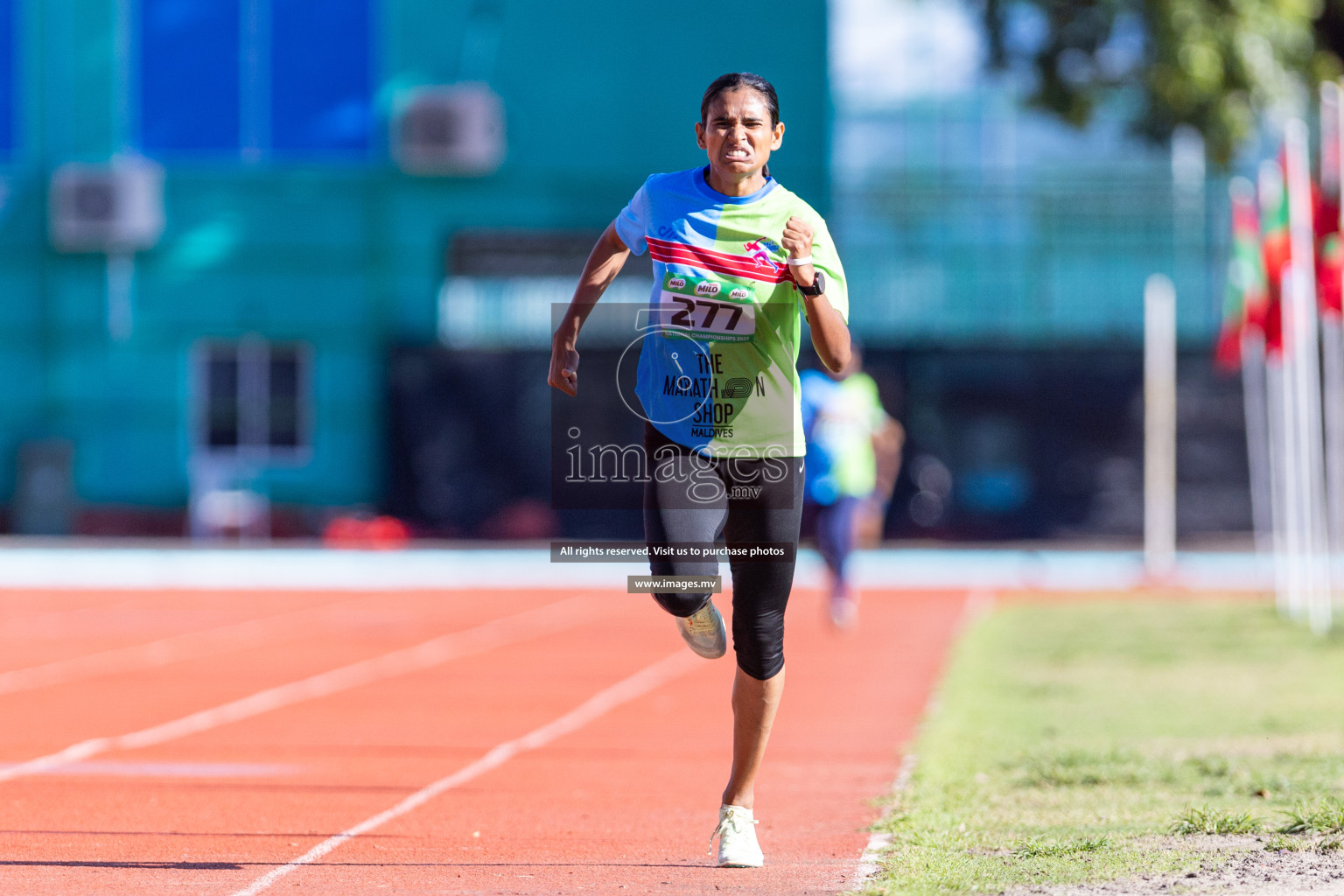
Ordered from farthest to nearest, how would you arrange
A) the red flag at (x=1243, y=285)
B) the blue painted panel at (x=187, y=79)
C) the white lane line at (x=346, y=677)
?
1. the blue painted panel at (x=187, y=79)
2. the red flag at (x=1243, y=285)
3. the white lane line at (x=346, y=677)

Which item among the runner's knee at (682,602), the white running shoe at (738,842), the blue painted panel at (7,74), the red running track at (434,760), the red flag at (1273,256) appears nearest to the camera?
the runner's knee at (682,602)

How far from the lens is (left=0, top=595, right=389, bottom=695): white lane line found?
Answer: 39.6 ft

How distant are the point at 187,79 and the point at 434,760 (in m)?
22.9

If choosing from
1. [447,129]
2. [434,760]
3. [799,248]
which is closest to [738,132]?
[799,248]

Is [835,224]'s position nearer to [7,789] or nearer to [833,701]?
[833,701]

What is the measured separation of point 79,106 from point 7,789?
23917mm

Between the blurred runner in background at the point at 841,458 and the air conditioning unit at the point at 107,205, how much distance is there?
17.5m

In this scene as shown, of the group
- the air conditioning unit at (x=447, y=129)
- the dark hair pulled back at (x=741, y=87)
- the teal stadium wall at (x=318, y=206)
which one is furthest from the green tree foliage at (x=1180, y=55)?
the dark hair pulled back at (x=741, y=87)

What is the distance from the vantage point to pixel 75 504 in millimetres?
29359

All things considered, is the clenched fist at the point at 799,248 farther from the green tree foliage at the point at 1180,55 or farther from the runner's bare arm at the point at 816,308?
the green tree foliage at the point at 1180,55

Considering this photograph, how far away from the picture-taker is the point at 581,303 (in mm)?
5332

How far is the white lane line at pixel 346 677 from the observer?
27.9ft

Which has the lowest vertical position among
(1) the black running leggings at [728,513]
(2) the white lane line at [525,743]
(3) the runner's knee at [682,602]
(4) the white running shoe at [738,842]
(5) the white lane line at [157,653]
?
(5) the white lane line at [157,653]

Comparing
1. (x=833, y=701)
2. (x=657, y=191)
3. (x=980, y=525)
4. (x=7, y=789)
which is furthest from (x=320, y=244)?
(x=657, y=191)
